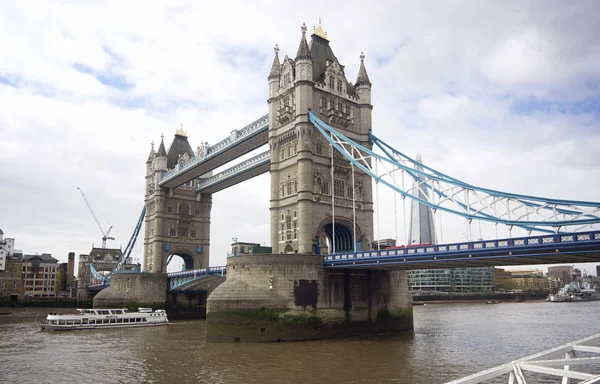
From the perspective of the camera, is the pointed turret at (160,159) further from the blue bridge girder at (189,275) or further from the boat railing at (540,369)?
the boat railing at (540,369)

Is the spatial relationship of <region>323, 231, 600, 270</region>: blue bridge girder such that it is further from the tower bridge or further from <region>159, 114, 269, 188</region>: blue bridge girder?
<region>159, 114, 269, 188</region>: blue bridge girder

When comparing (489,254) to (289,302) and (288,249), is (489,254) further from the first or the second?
(288,249)

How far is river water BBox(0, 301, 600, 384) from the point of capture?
25516 millimetres

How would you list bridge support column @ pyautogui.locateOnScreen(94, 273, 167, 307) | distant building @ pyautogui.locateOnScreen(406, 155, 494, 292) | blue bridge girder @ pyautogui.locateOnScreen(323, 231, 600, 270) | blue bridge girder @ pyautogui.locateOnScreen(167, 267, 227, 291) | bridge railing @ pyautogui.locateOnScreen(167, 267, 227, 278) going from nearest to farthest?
1. blue bridge girder @ pyautogui.locateOnScreen(323, 231, 600, 270)
2. bridge railing @ pyautogui.locateOnScreen(167, 267, 227, 278)
3. blue bridge girder @ pyautogui.locateOnScreen(167, 267, 227, 291)
4. bridge support column @ pyautogui.locateOnScreen(94, 273, 167, 307)
5. distant building @ pyautogui.locateOnScreen(406, 155, 494, 292)

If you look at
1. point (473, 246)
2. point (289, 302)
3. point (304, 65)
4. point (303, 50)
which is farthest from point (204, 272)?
point (473, 246)

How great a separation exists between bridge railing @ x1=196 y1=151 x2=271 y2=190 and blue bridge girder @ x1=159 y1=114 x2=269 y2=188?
1.21 m

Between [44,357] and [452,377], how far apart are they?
84.9 feet

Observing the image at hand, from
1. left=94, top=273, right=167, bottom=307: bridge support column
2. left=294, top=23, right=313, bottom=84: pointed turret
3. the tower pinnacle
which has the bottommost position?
left=94, top=273, right=167, bottom=307: bridge support column

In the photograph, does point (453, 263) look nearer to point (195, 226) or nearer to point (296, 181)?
point (296, 181)

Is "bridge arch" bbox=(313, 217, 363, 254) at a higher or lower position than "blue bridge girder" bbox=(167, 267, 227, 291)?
higher

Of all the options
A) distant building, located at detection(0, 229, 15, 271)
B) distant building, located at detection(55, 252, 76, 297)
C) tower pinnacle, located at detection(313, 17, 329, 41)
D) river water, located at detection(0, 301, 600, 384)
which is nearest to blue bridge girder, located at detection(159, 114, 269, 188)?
tower pinnacle, located at detection(313, 17, 329, 41)

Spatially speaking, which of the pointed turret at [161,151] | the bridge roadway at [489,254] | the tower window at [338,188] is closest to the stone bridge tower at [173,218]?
the pointed turret at [161,151]

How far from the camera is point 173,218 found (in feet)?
262

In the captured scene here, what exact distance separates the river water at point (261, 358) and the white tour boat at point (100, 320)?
607cm
